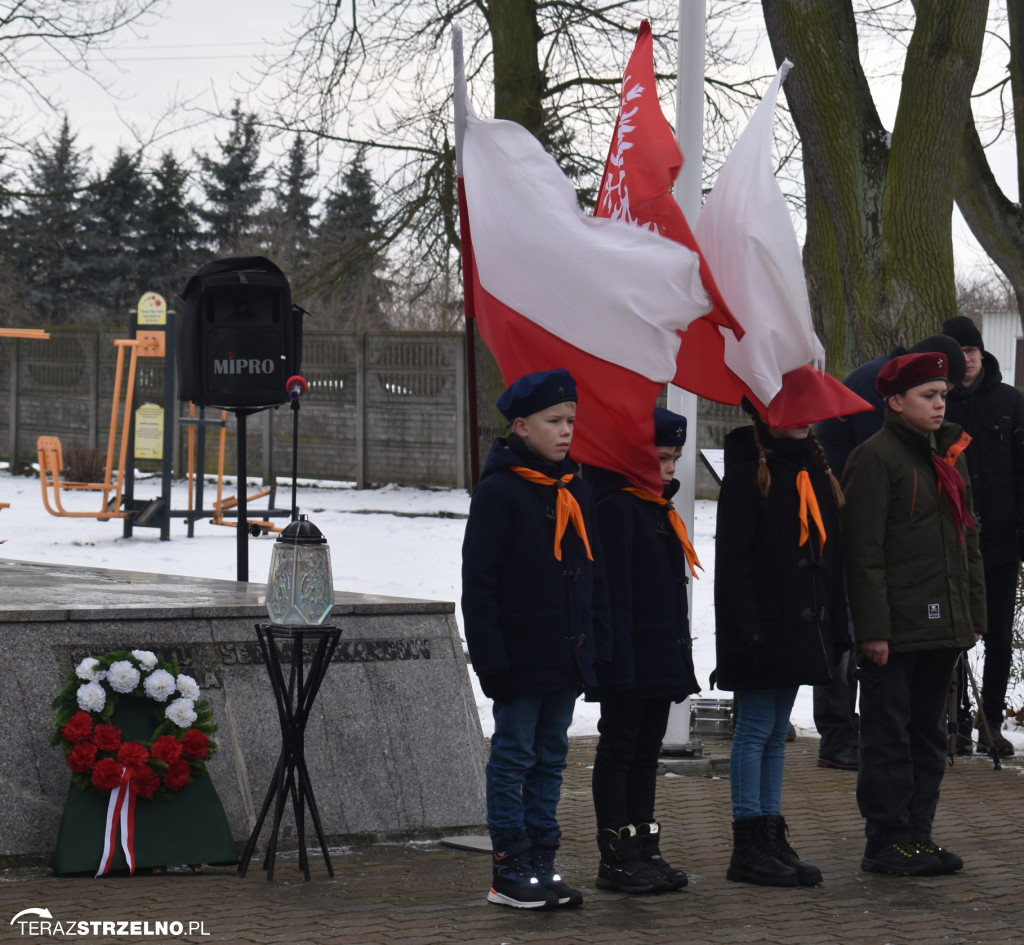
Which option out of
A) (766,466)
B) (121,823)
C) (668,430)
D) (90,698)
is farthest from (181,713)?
(766,466)

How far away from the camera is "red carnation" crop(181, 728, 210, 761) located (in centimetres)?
544

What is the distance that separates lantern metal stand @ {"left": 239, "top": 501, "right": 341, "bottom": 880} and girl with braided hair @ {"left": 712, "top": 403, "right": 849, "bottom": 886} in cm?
141

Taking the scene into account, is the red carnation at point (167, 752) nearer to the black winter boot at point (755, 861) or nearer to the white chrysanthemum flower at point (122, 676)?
the white chrysanthemum flower at point (122, 676)

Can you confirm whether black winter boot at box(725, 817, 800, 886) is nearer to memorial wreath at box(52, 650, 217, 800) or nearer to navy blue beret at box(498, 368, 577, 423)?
navy blue beret at box(498, 368, 577, 423)

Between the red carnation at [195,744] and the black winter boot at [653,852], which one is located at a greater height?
the red carnation at [195,744]

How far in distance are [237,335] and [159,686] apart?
299 centimetres

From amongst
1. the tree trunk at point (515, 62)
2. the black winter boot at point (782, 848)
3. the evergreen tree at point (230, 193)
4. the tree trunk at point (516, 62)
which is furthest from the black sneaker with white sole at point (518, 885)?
the evergreen tree at point (230, 193)

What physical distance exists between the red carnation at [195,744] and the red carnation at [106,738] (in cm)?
24

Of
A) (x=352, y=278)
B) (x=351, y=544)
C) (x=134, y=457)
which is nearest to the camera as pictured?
(x=351, y=544)

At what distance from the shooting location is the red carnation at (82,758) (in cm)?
527

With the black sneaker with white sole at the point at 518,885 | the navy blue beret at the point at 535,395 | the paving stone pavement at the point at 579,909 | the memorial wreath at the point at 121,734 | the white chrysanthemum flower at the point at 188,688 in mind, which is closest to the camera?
the paving stone pavement at the point at 579,909

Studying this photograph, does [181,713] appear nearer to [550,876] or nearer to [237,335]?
[550,876]

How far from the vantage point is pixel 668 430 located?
529cm

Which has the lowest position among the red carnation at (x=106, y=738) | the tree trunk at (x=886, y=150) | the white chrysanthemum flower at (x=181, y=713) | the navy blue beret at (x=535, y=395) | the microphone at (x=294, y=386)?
the red carnation at (x=106, y=738)
